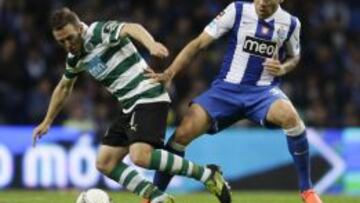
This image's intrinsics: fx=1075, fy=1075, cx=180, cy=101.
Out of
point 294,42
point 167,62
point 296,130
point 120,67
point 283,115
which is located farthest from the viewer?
point 167,62

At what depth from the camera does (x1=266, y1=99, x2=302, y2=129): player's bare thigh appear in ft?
31.0

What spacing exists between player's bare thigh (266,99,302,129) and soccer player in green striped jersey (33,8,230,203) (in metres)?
0.70

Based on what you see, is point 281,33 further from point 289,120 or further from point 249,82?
point 289,120

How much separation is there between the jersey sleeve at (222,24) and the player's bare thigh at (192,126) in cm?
Answer: 70

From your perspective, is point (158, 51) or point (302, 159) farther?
point (302, 159)

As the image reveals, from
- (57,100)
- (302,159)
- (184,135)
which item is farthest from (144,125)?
(302,159)

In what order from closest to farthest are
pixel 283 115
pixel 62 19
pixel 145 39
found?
pixel 145 39 → pixel 62 19 → pixel 283 115

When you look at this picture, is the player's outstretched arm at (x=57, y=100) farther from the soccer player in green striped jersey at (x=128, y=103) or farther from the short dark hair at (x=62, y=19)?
the short dark hair at (x=62, y=19)

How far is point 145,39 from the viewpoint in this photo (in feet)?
28.5

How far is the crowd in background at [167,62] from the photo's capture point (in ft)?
57.2

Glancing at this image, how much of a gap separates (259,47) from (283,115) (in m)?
0.73

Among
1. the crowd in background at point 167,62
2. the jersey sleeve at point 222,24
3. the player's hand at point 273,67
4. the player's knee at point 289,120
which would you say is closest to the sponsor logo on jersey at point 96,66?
the jersey sleeve at point 222,24

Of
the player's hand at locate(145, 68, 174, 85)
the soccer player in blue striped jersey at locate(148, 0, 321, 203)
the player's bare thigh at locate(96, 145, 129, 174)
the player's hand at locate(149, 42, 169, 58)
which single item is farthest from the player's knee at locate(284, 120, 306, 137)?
the player's hand at locate(149, 42, 169, 58)

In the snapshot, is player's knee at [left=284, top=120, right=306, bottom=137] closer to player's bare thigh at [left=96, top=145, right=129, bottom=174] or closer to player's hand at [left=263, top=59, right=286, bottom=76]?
player's hand at [left=263, top=59, right=286, bottom=76]
